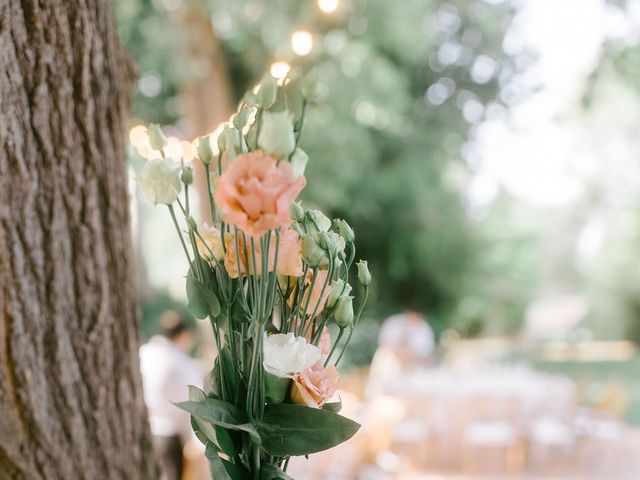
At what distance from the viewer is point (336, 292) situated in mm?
1099

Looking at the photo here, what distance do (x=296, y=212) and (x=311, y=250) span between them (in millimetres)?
66

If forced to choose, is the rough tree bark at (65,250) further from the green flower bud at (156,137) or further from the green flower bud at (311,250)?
the green flower bud at (311,250)

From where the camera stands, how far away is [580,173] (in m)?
26.5

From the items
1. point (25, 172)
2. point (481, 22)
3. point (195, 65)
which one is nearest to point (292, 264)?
point (25, 172)

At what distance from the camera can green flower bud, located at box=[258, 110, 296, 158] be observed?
3.02 feet

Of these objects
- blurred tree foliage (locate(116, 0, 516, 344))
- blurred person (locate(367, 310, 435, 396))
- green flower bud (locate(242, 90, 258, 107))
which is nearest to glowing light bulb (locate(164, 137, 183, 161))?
green flower bud (locate(242, 90, 258, 107))

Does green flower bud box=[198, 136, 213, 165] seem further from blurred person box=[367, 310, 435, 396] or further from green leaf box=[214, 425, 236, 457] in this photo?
blurred person box=[367, 310, 435, 396]

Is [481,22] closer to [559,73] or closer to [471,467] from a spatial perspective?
[559,73]

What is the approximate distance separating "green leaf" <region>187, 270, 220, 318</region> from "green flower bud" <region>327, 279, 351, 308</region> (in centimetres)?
16

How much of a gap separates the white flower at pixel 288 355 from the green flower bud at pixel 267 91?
0.31 m

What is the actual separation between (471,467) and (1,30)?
20.3 feet

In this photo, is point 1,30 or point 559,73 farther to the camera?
point 559,73

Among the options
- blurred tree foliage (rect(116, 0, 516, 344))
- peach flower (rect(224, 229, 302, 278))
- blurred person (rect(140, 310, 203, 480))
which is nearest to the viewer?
peach flower (rect(224, 229, 302, 278))

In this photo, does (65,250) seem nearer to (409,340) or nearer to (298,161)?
(298,161)
